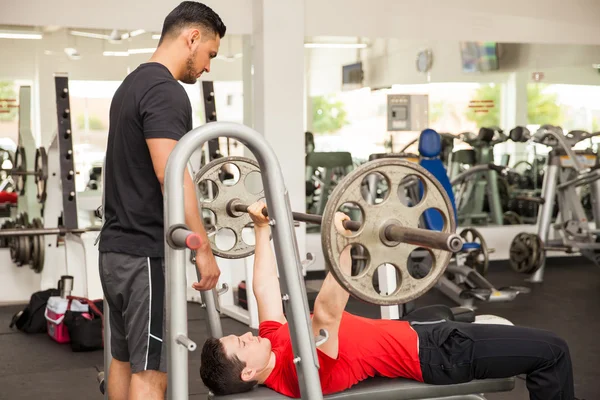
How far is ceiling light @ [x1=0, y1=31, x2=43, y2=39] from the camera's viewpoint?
5339mm

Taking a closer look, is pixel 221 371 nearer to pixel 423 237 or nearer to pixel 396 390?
pixel 396 390

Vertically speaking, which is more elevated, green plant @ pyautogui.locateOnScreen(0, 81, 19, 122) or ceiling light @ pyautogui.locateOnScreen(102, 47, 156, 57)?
ceiling light @ pyautogui.locateOnScreen(102, 47, 156, 57)

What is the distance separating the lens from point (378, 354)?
211 cm

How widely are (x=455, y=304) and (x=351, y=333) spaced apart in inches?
127

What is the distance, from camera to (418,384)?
2102 millimetres

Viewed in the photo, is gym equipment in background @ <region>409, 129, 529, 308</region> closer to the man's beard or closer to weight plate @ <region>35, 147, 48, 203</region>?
weight plate @ <region>35, 147, 48, 203</region>

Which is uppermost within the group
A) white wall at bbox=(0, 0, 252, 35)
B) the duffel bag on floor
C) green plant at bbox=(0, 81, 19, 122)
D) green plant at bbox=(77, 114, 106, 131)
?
white wall at bbox=(0, 0, 252, 35)

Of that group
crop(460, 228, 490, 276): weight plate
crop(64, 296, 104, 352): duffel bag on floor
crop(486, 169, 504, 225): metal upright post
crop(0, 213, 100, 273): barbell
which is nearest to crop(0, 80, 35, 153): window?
crop(0, 213, 100, 273): barbell

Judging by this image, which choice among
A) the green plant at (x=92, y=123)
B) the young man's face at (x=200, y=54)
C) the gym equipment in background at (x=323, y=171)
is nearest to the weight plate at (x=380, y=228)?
the young man's face at (x=200, y=54)

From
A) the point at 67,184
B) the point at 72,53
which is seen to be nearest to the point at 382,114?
the point at 72,53

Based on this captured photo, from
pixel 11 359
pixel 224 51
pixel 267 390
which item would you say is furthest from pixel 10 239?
pixel 267 390

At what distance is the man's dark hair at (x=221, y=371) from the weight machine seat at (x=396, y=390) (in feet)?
0.07

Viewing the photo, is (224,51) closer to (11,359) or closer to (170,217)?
(11,359)

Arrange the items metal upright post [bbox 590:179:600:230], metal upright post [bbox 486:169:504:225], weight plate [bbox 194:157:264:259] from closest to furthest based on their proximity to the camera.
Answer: weight plate [bbox 194:157:264:259] < metal upright post [bbox 590:179:600:230] < metal upright post [bbox 486:169:504:225]
